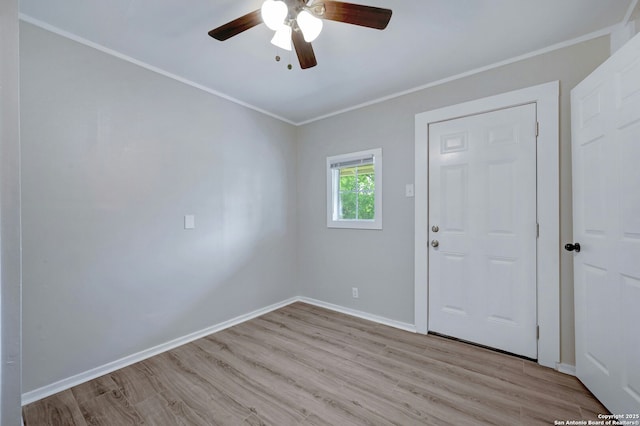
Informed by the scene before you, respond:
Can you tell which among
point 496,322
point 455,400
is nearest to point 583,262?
point 496,322

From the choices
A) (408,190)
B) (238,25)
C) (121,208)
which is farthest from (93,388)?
(408,190)

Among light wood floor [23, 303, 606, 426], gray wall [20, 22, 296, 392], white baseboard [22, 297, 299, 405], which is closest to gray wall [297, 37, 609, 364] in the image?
light wood floor [23, 303, 606, 426]

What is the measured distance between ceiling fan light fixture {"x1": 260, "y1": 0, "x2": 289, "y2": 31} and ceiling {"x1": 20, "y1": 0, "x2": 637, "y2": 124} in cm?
35

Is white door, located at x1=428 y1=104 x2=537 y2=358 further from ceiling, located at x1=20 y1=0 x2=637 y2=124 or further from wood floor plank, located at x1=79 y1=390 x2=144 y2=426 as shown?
wood floor plank, located at x1=79 y1=390 x2=144 y2=426

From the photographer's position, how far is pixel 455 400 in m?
1.70

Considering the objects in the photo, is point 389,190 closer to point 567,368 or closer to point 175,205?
point 567,368

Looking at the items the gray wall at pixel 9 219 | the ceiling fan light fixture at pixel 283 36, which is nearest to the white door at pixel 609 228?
the ceiling fan light fixture at pixel 283 36

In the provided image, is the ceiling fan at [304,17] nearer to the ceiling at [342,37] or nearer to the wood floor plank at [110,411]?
the ceiling at [342,37]

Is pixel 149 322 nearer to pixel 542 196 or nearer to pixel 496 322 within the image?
pixel 496 322

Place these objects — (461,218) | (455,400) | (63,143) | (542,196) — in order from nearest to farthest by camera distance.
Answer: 1. (455,400)
2. (63,143)
3. (542,196)
4. (461,218)

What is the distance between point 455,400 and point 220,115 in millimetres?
3098

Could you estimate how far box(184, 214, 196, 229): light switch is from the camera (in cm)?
250

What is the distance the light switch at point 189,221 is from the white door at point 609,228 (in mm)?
3055

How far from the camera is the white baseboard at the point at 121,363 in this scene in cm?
174
